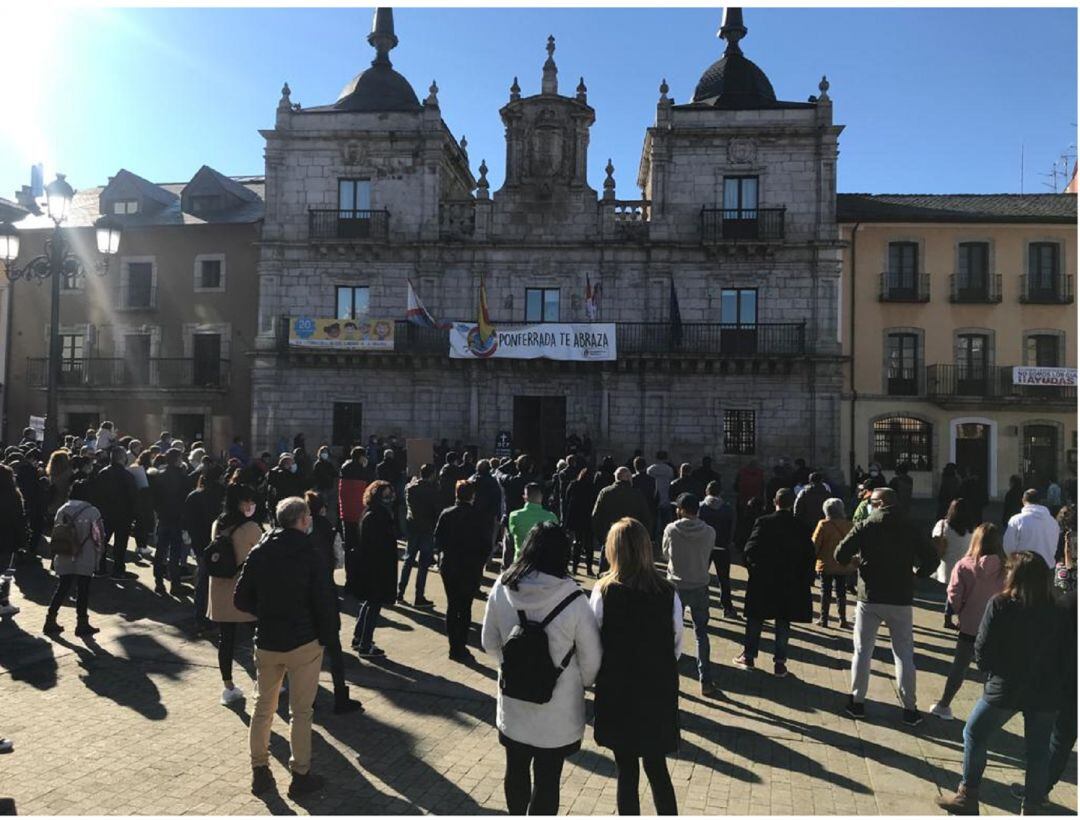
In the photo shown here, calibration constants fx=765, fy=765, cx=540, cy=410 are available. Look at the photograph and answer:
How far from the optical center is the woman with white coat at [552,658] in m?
3.99

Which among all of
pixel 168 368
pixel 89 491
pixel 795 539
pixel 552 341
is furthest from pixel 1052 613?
pixel 168 368

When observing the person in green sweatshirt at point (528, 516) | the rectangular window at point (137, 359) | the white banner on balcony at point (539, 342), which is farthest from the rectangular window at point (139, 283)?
the person in green sweatshirt at point (528, 516)

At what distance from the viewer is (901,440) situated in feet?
84.6

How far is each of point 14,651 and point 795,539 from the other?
808cm

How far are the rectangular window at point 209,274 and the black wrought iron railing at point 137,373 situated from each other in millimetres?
2744

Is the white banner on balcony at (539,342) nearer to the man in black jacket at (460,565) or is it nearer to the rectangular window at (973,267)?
the rectangular window at (973,267)

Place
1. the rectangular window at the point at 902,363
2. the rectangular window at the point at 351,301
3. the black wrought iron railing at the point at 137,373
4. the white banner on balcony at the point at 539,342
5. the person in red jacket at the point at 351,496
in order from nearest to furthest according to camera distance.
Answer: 1. the person in red jacket at the point at 351,496
2. the white banner on balcony at the point at 539,342
3. the rectangular window at the point at 902,363
4. the rectangular window at the point at 351,301
5. the black wrought iron railing at the point at 137,373

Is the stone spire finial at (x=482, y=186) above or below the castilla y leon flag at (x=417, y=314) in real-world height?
above

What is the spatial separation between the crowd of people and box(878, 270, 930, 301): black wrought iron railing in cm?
1575

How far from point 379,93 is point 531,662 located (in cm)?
2881

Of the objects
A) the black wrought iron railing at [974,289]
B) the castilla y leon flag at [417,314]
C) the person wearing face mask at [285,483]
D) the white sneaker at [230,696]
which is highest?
the black wrought iron railing at [974,289]

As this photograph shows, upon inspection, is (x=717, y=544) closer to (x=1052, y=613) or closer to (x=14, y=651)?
(x=1052, y=613)

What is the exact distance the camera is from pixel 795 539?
24.7 feet

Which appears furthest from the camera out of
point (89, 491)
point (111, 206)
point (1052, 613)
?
point (111, 206)
